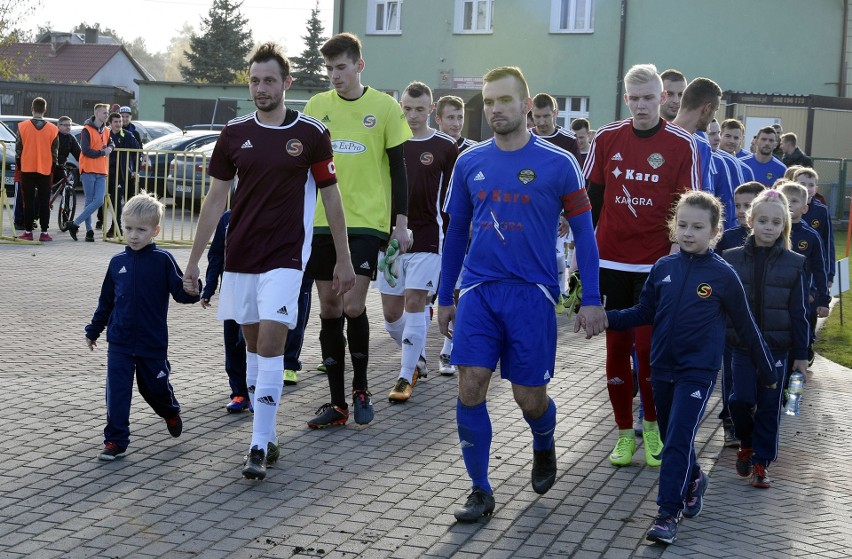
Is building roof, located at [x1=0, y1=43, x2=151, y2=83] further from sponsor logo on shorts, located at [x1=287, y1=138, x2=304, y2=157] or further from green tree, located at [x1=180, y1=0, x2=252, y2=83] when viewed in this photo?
sponsor logo on shorts, located at [x1=287, y1=138, x2=304, y2=157]

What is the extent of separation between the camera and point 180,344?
10.6 metres

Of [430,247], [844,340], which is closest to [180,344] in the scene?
[430,247]

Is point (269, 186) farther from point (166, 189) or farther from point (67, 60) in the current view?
point (67, 60)

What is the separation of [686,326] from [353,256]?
98.5 inches

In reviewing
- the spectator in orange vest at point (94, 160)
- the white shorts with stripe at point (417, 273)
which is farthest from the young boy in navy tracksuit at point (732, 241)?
the spectator in orange vest at point (94, 160)

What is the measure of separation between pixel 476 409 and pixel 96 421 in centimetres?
275

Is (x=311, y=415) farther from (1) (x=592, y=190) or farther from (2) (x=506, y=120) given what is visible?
(2) (x=506, y=120)

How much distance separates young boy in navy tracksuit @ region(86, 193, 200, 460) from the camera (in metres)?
6.68

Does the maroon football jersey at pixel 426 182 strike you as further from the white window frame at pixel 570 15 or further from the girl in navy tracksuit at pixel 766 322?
the white window frame at pixel 570 15

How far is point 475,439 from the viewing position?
580 cm

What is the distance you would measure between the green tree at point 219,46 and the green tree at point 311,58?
5.62 m

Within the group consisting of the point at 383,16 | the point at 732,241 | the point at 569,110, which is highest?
the point at 383,16

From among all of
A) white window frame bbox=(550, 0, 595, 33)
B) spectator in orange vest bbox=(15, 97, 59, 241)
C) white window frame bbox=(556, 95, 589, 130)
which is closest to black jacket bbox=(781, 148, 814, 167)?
spectator in orange vest bbox=(15, 97, 59, 241)

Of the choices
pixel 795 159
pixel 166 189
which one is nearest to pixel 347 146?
pixel 795 159
